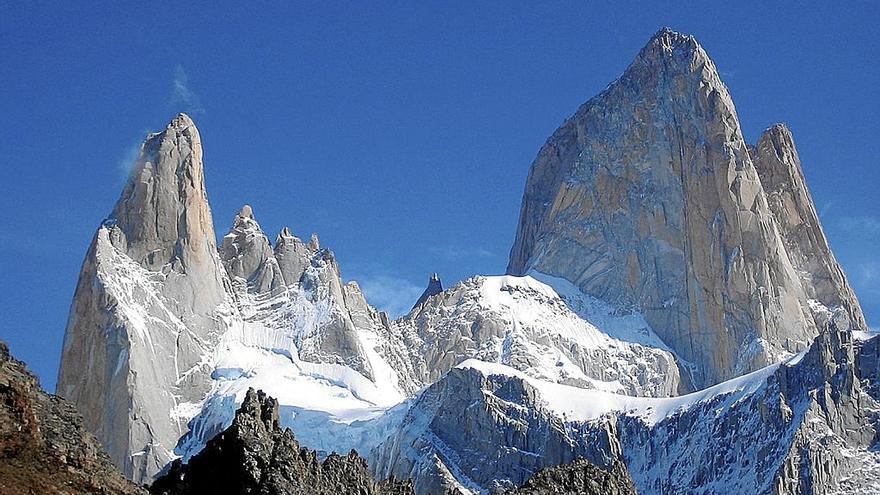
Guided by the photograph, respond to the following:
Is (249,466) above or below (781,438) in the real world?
below

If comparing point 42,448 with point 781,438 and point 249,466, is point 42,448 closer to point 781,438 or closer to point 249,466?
point 249,466

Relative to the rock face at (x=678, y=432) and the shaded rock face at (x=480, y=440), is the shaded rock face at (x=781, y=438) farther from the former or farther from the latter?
the shaded rock face at (x=480, y=440)

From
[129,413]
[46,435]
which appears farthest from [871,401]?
[46,435]

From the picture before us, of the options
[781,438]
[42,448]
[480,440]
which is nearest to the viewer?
[42,448]

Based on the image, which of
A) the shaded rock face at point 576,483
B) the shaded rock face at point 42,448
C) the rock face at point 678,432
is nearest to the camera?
the shaded rock face at point 42,448

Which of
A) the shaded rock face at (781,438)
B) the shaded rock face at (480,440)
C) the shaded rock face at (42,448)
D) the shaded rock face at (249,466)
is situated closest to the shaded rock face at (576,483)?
the shaded rock face at (249,466)

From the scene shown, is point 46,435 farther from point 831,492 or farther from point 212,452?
point 831,492

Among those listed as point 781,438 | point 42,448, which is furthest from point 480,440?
point 42,448
